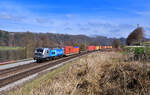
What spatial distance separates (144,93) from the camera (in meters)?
6.76

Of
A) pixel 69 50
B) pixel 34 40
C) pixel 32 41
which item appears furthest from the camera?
pixel 69 50

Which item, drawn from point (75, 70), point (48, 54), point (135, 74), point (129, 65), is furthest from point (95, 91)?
point (48, 54)

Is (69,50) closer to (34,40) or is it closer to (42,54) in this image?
(34,40)

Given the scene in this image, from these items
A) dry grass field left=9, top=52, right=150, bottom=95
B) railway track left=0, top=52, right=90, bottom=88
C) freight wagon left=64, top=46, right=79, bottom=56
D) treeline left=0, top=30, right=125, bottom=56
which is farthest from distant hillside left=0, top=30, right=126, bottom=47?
dry grass field left=9, top=52, right=150, bottom=95

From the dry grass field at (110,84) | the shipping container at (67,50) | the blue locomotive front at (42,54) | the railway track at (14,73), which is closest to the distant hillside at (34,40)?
the shipping container at (67,50)

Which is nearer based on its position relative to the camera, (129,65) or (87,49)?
(129,65)

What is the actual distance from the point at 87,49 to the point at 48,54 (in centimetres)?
4152

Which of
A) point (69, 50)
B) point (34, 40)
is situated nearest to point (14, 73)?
point (34, 40)

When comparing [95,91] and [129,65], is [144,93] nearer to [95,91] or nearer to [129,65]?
[95,91]

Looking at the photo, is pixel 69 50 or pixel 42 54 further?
pixel 69 50

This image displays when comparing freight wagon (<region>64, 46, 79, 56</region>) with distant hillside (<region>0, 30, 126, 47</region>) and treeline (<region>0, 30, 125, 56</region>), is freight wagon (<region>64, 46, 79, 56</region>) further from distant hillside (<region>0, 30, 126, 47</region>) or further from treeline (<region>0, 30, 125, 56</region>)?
distant hillside (<region>0, 30, 126, 47</region>)

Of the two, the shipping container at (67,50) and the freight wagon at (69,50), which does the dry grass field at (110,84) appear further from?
the freight wagon at (69,50)

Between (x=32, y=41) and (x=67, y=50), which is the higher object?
(x=32, y=41)

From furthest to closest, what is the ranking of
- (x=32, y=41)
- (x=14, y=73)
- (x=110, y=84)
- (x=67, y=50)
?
(x=67, y=50), (x=32, y=41), (x=14, y=73), (x=110, y=84)
